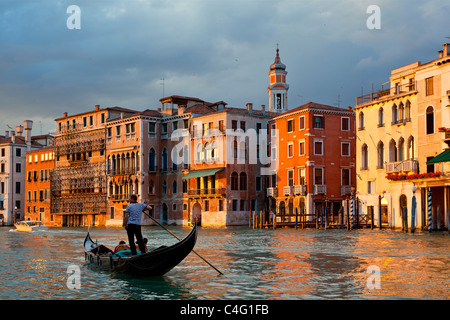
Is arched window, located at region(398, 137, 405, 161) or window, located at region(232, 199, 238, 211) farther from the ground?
arched window, located at region(398, 137, 405, 161)

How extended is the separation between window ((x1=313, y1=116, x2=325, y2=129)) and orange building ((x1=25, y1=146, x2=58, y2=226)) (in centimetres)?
2971

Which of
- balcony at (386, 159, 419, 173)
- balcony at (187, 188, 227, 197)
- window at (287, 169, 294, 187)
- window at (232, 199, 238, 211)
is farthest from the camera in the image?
window at (232, 199, 238, 211)

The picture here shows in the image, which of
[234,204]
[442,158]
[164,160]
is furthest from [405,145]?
[164,160]

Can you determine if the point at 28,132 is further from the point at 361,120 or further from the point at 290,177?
the point at 361,120

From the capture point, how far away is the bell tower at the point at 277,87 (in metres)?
64.1

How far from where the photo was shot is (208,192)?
47344 mm

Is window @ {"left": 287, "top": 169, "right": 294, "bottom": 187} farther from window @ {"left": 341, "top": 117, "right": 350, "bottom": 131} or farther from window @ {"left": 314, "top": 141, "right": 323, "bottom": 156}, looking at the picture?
window @ {"left": 341, "top": 117, "right": 350, "bottom": 131}

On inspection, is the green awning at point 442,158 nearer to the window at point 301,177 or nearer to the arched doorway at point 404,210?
the arched doorway at point 404,210

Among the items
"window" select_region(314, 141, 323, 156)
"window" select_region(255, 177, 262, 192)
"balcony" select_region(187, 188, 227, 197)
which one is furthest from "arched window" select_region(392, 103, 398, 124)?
"balcony" select_region(187, 188, 227, 197)

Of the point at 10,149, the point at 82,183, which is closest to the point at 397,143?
the point at 82,183

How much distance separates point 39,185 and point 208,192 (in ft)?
78.3

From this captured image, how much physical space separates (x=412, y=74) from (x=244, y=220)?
17.9 metres

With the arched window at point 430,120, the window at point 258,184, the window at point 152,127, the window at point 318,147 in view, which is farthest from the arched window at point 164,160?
the arched window at point 430,120

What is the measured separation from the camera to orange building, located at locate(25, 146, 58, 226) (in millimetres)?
62562
